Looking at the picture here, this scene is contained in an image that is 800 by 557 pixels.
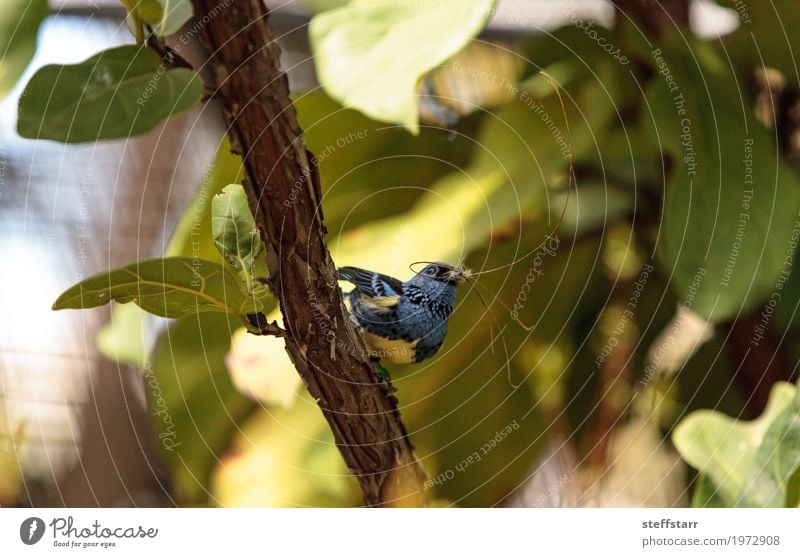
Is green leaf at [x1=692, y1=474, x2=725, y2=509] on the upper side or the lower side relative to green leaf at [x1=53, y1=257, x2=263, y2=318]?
lower

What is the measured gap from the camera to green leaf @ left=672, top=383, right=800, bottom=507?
369 mm

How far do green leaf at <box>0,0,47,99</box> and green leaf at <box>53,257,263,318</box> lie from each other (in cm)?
13

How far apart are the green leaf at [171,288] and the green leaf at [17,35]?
0.13 metres

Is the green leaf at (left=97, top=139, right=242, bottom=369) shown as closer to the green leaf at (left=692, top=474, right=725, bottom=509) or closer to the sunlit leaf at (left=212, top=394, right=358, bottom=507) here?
the sunlit leaf at (left=212, top=394, right=358, bottom=507)

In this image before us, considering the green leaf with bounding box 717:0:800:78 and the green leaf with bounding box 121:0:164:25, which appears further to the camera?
the green leaf with bounding box 717:0:800:78

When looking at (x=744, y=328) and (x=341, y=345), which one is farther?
(x=744, y=328)

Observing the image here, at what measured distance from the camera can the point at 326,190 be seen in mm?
358

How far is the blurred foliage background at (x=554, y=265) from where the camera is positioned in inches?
14.5

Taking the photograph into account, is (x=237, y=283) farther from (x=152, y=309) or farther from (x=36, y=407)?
(x=36, y=407)

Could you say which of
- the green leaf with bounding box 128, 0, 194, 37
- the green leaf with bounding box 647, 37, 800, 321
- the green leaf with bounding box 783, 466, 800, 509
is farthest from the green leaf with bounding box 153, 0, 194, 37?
the green leaf with bounding box 783, 466, 800, 509
